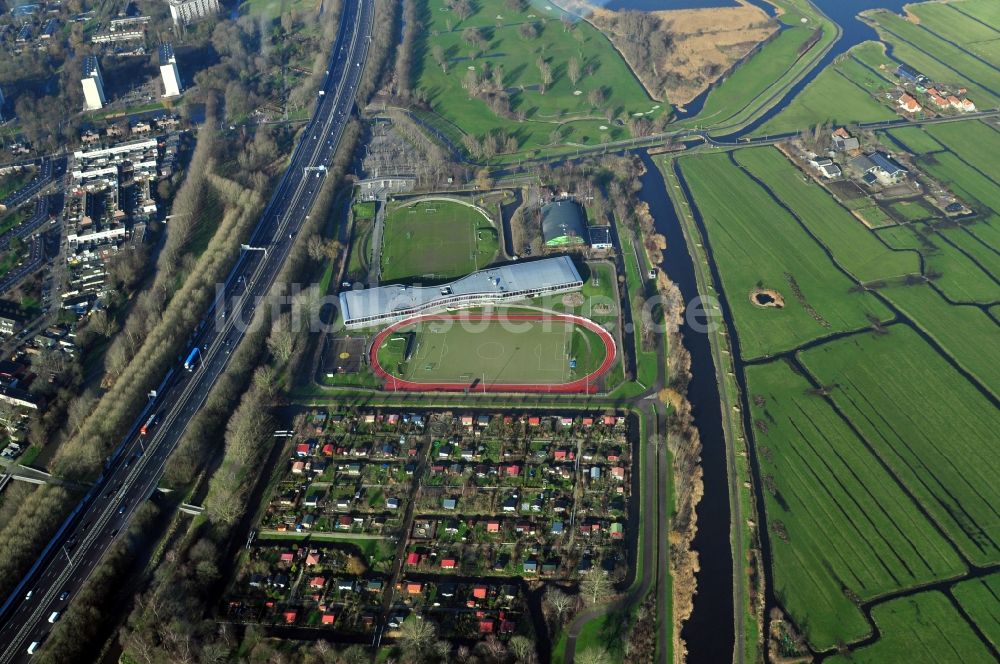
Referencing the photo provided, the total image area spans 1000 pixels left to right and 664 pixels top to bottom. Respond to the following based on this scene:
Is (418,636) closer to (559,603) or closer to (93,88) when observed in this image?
(559,603)

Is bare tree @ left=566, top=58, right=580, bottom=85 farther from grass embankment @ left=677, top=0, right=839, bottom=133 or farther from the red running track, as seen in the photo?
the red running track

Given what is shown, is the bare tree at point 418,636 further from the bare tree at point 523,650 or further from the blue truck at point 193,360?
the blue truck at point 193,360

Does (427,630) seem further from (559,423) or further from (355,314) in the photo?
(355,314)

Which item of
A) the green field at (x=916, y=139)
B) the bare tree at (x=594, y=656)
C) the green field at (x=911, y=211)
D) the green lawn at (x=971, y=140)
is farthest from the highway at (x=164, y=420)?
the green lawn at (x=971, y=140)

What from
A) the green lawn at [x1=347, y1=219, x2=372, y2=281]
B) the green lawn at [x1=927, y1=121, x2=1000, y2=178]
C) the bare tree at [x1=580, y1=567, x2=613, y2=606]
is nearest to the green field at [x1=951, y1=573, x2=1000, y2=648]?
the bare tree at [x1=580, y1=567, x2=613, y2=606]

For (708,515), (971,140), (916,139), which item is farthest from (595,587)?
(971,140)
